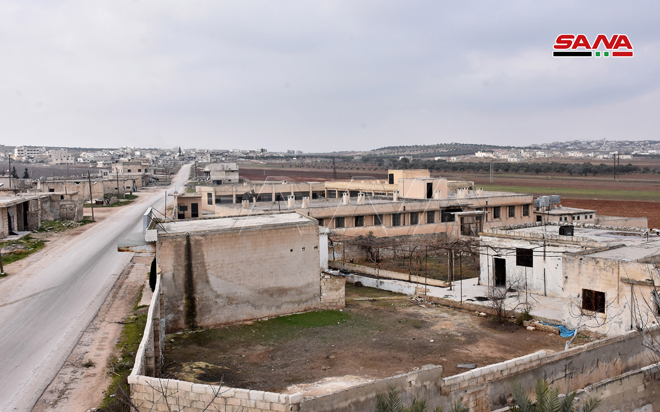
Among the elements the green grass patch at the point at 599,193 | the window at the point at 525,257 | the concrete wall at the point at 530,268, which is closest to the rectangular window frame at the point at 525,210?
the concrete wall at the point at 530,268

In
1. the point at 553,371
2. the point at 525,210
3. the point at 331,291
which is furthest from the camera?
the point at 525,210

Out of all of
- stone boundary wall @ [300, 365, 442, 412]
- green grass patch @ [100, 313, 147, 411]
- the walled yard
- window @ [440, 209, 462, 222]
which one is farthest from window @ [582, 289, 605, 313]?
window @ [440, 209, 462, 222]

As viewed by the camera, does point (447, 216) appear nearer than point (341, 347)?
No

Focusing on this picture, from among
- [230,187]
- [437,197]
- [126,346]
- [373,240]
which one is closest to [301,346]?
[126,346]

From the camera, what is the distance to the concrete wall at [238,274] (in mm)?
19328

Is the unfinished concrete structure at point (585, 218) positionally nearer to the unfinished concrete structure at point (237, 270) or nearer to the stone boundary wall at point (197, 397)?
the unfinished concrete structure at point (237, 270)

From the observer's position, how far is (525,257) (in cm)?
2494

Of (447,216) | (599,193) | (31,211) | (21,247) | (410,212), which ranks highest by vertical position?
(31,211)

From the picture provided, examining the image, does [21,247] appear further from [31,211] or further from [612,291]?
[612,291]

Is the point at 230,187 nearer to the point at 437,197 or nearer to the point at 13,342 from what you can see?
the point at 437,197

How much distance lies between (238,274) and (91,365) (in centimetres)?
628

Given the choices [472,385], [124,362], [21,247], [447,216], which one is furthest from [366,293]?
[21,247]

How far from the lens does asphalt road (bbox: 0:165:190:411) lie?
14.3 metres

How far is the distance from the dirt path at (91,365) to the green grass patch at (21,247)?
12.0 meters
